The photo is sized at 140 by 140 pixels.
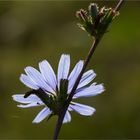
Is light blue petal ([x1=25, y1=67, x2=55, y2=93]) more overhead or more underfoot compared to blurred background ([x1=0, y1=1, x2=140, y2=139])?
more overhead

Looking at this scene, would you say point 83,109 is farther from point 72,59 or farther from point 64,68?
point 72,59

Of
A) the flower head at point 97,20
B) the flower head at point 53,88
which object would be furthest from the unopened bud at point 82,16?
the flower head at point 53,88

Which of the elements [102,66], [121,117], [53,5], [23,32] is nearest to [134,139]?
[121,117]

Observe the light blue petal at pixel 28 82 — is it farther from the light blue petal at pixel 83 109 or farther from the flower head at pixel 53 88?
the light blue petal at pixel 83 109

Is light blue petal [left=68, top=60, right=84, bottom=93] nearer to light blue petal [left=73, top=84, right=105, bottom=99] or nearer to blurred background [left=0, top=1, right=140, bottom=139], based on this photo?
light blue petal [left=73, top=84, right=105, bottom=99]

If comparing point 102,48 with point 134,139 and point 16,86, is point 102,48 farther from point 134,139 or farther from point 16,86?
point 134,139

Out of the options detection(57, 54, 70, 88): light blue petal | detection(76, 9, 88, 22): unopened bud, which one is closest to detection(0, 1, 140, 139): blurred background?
detection(57, 54, 70, 88): light blue petal

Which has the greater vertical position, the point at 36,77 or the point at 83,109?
the point at 36,77

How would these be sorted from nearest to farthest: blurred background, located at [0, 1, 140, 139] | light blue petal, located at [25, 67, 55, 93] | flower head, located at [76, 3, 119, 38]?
flower head, located at [76, 3, 119, 38]
light blue petal, located at [25, 67, 55, 93]
blurred background, located at [0, 1, 140, 139]

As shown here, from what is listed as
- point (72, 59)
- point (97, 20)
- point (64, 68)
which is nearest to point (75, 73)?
point (64, 68)
